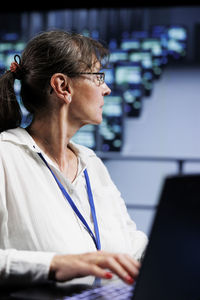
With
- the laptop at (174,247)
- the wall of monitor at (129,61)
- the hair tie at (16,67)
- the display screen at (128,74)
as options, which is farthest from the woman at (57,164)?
the display screen at (128,74)

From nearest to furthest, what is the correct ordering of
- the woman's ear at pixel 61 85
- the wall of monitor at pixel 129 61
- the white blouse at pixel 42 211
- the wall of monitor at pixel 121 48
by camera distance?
the white blouse at pixel 42 211, the woman's ear at pixel 61 85, the wall of monitor at pixel 129 61, the wall of monitor at pixel 121 48

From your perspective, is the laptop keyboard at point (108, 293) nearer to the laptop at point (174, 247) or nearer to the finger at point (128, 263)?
the finger at point (128, 263)

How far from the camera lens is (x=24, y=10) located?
4664mm

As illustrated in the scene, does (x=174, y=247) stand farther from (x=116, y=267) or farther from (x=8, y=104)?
(x=8, y=104)

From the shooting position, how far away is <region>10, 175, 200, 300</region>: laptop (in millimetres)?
634

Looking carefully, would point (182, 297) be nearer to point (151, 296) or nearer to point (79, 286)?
point (151, 296)

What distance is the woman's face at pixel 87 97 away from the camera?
1.35m

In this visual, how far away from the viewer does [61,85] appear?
1.35 m

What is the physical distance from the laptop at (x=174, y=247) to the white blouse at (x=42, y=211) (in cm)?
45

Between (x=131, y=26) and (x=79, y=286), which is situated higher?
(x=131, y=26)

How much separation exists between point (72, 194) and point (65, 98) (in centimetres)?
28

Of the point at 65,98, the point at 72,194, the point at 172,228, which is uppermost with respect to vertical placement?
the point at 65,98

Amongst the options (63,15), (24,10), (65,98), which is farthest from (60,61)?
(63,15)

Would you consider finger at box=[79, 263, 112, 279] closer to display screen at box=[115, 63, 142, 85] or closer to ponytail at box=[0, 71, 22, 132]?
ponytail at box=[0, 71, 22, 132]
